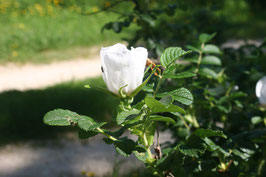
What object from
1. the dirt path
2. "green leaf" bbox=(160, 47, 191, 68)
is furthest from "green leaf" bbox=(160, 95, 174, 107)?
the dirt path

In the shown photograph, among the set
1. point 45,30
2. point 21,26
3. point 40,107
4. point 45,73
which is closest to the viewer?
point 40,107

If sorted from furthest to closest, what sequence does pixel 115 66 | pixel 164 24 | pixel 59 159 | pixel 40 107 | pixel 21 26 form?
pixel 21 26 → pixel 40 107 → pixel 59 159 → pixel 164 24 → pixel 115 66

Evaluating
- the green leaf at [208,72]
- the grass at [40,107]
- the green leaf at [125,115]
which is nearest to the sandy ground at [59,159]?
the grass at [40,107]

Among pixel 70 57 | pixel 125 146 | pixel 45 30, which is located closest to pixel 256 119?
pixel 125 146

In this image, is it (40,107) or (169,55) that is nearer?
(169,55)

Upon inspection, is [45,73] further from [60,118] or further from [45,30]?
[60,118]

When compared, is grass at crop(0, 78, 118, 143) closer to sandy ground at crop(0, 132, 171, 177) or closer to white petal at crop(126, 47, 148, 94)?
sandy ground at crop(0, 132, 171, 177)

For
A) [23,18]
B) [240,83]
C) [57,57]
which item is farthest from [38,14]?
[240,83]
